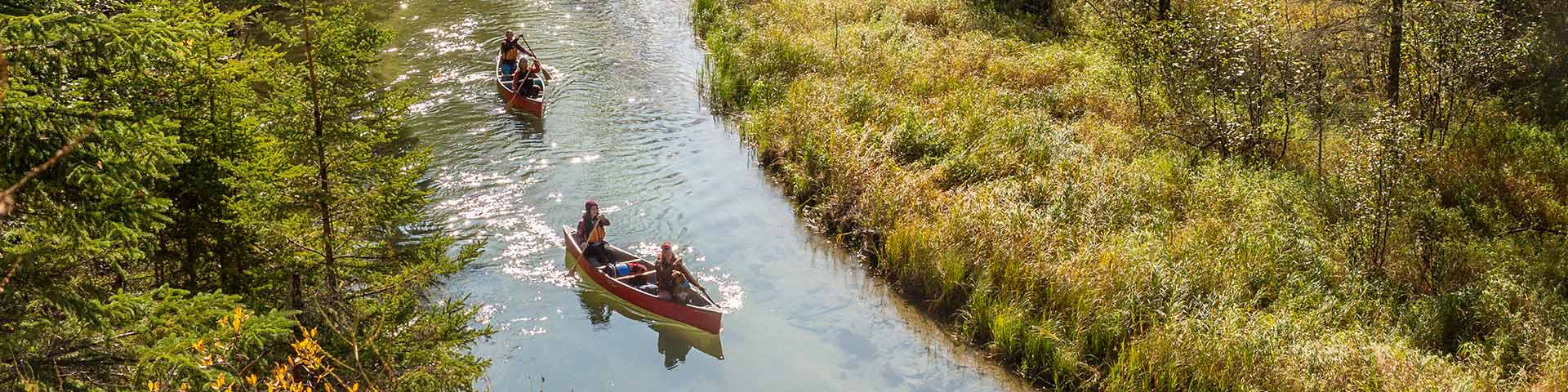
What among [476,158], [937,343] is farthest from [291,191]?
[476,158]

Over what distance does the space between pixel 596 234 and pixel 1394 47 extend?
509 inches

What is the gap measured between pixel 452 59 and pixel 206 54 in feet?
54.1

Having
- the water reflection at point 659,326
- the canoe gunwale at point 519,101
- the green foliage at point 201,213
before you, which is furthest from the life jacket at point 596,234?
the canoe gunwale at point 519,101

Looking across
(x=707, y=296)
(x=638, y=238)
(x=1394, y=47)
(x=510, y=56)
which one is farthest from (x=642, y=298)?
(x=1394, y=47)

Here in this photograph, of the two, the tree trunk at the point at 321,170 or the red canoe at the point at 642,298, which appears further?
the red canoe at the point at 642,298

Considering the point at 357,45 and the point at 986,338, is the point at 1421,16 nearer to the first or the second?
the point at 986,338

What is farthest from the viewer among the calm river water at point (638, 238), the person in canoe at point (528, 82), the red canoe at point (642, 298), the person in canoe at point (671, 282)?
the person in canoe at point (528, 82)

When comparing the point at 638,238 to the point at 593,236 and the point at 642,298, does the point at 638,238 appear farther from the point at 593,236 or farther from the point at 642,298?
the point at 642,298

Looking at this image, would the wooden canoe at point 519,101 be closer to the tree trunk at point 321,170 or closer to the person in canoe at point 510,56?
the person in canoe at point 510,56

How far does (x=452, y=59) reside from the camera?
2441 cm

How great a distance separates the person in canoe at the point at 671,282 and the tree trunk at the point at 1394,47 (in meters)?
11.4

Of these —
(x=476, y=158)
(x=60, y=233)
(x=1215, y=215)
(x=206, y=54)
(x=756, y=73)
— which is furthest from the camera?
(x=756, y=73)

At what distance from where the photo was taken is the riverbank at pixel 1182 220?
1109 cm

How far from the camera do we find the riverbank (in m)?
11.1
